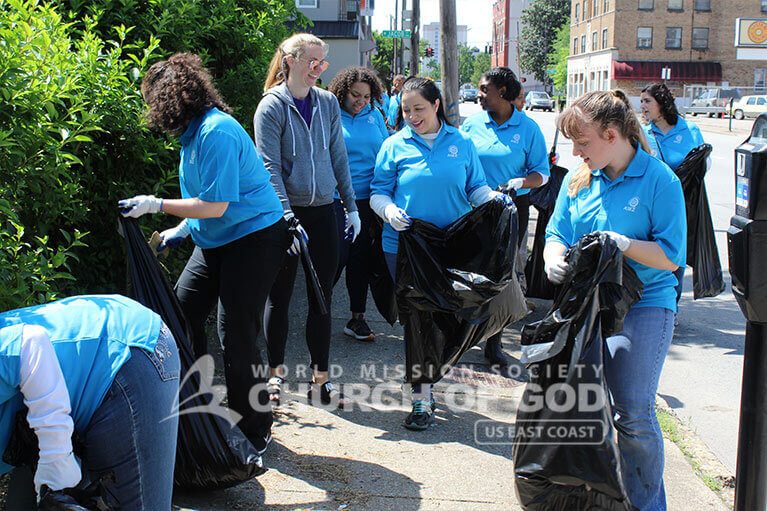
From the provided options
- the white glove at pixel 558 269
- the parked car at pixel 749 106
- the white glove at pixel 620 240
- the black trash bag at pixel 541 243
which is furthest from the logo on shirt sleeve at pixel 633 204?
the parked car at pixel 749 106

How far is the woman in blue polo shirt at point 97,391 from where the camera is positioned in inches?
75.9

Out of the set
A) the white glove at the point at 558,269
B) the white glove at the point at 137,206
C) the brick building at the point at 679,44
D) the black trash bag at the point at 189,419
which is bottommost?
the black trash bag at the point at 189,419

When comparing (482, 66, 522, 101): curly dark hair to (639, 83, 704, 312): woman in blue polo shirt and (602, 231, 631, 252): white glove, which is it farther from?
(602, 231, 631, 252): white glove

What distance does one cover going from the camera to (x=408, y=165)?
166 inches

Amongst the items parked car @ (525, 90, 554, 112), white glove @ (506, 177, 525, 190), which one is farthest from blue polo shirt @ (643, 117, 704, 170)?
parked car @ (525, 90, 554, 112)

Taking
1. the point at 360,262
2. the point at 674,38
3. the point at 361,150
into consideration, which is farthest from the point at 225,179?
the point at 674,38

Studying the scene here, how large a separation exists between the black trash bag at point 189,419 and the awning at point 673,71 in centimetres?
6187

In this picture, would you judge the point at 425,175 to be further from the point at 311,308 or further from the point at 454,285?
the point at 311,308

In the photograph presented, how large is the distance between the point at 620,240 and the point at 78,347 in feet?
6.51

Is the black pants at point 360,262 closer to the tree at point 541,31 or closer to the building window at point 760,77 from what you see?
the building window at point 760,77

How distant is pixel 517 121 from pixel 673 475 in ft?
8.85

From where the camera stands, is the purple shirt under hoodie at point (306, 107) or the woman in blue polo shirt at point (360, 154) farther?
the woman in blue polo shirt at point (360, 154)

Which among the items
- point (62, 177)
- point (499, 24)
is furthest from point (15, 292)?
point (499, 24)

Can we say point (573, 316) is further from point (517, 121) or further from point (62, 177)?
point (517, 121)
